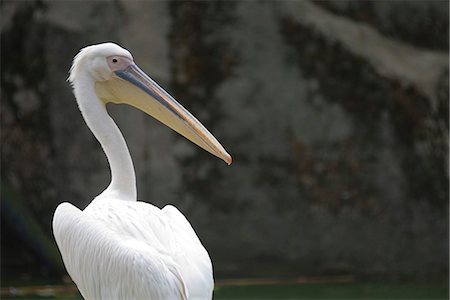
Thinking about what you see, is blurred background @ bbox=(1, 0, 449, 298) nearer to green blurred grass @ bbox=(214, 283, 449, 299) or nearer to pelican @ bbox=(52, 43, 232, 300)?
green blurred grass @ bbox=(214, 283, 449, 299)

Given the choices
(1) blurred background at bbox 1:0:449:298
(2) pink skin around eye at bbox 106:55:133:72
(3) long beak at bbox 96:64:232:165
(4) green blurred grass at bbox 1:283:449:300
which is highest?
(2) pink skin around eye at bbox 106:55:133:72

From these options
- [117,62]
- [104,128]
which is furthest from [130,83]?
[104,128]

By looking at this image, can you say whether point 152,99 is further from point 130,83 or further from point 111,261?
point 111,261

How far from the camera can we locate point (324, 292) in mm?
7332

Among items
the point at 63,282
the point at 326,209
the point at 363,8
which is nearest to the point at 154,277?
the point at 63,282

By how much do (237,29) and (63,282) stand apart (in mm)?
2520

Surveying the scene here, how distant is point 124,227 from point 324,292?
3.46m

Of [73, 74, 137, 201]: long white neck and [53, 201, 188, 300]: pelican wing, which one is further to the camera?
[73, 74, 137, 201]: long white neck

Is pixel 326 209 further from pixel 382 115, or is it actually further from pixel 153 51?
pixel 153 51

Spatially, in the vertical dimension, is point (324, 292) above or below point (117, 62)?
below

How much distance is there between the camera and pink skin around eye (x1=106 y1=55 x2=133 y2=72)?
15.5 ft

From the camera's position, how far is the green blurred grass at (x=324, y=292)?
283 inches

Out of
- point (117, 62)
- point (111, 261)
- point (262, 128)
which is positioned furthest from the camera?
point (262, 128)

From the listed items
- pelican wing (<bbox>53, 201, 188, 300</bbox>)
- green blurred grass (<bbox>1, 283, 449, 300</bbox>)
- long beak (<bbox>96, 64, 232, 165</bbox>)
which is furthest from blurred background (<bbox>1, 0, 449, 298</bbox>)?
pelican wing (<bbox>53, 201, 188, 300</bbox>)
